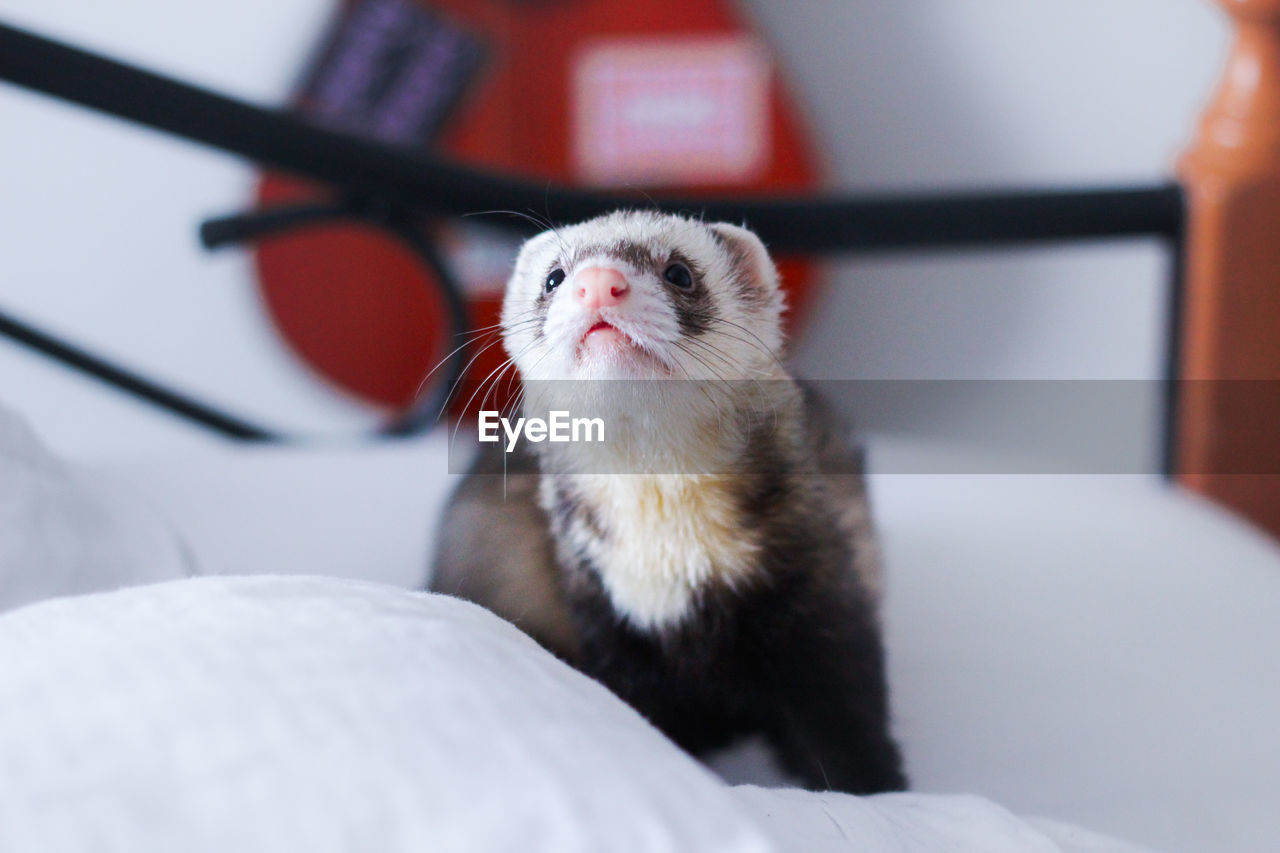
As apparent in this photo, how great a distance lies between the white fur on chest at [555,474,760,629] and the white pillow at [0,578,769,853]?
6.6 inches

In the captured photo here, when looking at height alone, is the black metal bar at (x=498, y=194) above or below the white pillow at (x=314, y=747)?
above

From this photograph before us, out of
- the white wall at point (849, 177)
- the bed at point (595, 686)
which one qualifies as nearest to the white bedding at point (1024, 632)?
the bed at point (595, 686)

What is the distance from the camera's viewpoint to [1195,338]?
0.87 metres

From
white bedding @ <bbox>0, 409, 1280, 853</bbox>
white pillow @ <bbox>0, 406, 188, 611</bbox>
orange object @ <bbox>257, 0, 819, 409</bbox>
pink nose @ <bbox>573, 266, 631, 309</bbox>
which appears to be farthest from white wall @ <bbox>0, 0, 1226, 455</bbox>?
pink nose @ <bbox>573, 266, 631, 309</bbox>

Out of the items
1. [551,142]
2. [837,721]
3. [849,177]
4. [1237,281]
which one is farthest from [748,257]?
[849,177]

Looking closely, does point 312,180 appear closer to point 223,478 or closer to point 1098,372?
point 223,478

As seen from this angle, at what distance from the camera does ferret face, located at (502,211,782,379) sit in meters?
0.43

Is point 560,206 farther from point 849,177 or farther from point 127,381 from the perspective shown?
point 849,177

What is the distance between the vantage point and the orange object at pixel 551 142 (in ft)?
5.44

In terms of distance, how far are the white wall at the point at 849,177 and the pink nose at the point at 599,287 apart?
1.34m

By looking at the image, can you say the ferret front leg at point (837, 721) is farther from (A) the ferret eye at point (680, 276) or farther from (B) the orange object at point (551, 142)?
(B) the orange object at point (551, 142)

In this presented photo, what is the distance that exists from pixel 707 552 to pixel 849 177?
1.48m

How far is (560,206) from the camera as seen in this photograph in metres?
0.75

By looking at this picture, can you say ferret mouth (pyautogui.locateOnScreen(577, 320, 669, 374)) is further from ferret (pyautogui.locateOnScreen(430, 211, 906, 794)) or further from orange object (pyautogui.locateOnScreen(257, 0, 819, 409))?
orange object (pyautogui.locateOnScreen(257, 0, 819, 409))
